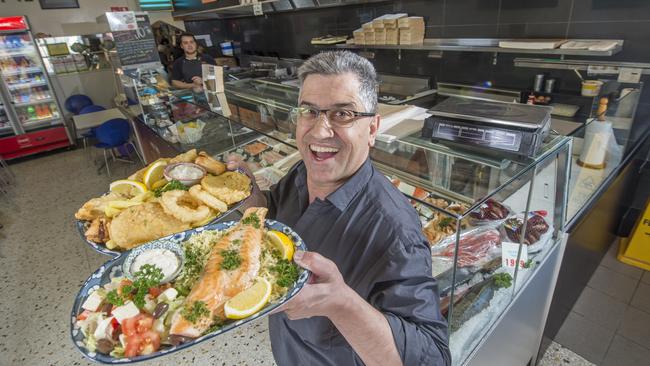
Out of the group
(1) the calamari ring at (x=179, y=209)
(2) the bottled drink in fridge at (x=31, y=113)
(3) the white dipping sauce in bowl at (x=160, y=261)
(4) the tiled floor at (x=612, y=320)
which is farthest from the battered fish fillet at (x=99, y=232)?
(2) the bottled drink in fridge at (x=31, y=113)

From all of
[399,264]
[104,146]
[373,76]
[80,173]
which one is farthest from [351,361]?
[80,173]

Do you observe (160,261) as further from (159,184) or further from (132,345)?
(159,184)

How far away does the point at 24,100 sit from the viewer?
21.8 ft

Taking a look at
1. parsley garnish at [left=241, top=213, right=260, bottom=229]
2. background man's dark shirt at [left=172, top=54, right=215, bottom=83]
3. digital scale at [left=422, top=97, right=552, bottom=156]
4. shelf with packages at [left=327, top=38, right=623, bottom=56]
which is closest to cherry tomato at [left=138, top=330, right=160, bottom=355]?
parsley garnish at [left=241, top=213, right=260, bottom=229]

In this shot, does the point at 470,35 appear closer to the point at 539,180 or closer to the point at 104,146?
the point at 539,180

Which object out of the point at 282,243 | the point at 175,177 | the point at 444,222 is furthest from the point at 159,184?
the point at 444,222

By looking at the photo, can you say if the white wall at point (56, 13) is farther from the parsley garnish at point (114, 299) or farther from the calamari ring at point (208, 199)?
the parsley garnish at point (114, 299)

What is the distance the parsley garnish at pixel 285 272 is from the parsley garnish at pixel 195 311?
0.56 feet

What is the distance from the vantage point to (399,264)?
0.90 m

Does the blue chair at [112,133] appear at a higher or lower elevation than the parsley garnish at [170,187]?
lower

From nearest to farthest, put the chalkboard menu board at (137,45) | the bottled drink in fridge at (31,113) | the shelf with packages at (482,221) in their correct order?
the shelf with packages at (482,221) → the chalkboard menu board at (137,45) → the bottled drink in fridge at (31,113)

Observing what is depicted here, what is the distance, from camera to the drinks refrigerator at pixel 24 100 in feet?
20.5

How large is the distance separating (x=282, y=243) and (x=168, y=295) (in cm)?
31

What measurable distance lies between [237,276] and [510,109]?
1496 mm
